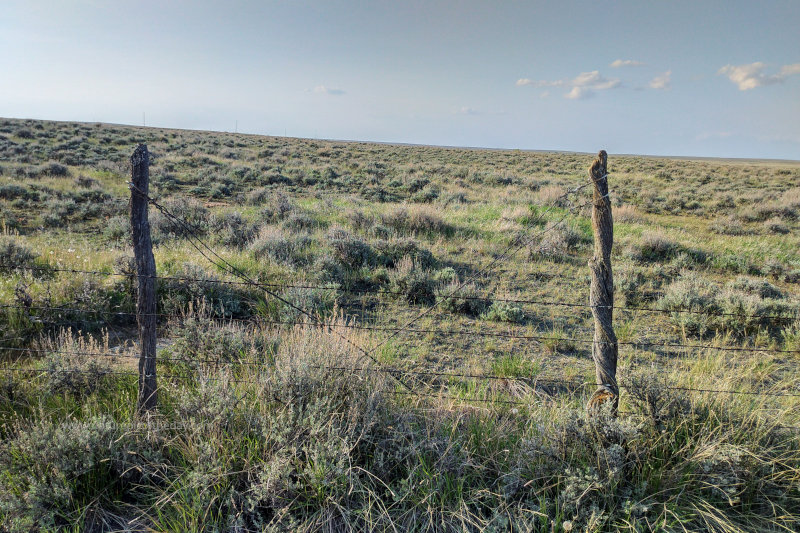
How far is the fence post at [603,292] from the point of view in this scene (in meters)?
3.33

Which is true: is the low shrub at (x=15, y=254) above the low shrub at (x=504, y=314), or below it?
above

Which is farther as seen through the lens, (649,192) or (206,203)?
(649,192)

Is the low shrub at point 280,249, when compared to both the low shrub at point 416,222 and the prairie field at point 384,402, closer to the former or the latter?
the prairie field at point 384,402

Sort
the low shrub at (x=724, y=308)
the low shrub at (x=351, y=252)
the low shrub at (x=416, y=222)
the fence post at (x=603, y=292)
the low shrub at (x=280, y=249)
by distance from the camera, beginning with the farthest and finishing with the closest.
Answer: the low shrub at (x=416, y=222), the low shrub at (x=351, y=252), the low shrub at (x=280, y=249), the low shrub at (x=724, y=308), the fence post at (x=603, y=292)

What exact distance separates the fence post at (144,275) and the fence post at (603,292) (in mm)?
3473

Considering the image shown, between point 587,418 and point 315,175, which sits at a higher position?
point 315,175

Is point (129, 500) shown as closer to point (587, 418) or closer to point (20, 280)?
point (587, 418)

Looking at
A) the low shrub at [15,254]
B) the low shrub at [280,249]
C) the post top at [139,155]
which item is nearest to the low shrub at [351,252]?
the low shrub at [280,249]

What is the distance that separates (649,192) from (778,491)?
74.2ft

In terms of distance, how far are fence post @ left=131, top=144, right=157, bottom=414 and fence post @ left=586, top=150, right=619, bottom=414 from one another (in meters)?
3.47

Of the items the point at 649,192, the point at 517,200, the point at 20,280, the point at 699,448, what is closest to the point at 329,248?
the point at 20,280

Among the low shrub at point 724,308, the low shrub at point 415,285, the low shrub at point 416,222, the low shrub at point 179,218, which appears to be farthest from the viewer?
the low shrub at point 416,222

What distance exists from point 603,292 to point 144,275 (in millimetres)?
3641

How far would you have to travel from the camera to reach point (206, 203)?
1594 centimetres
